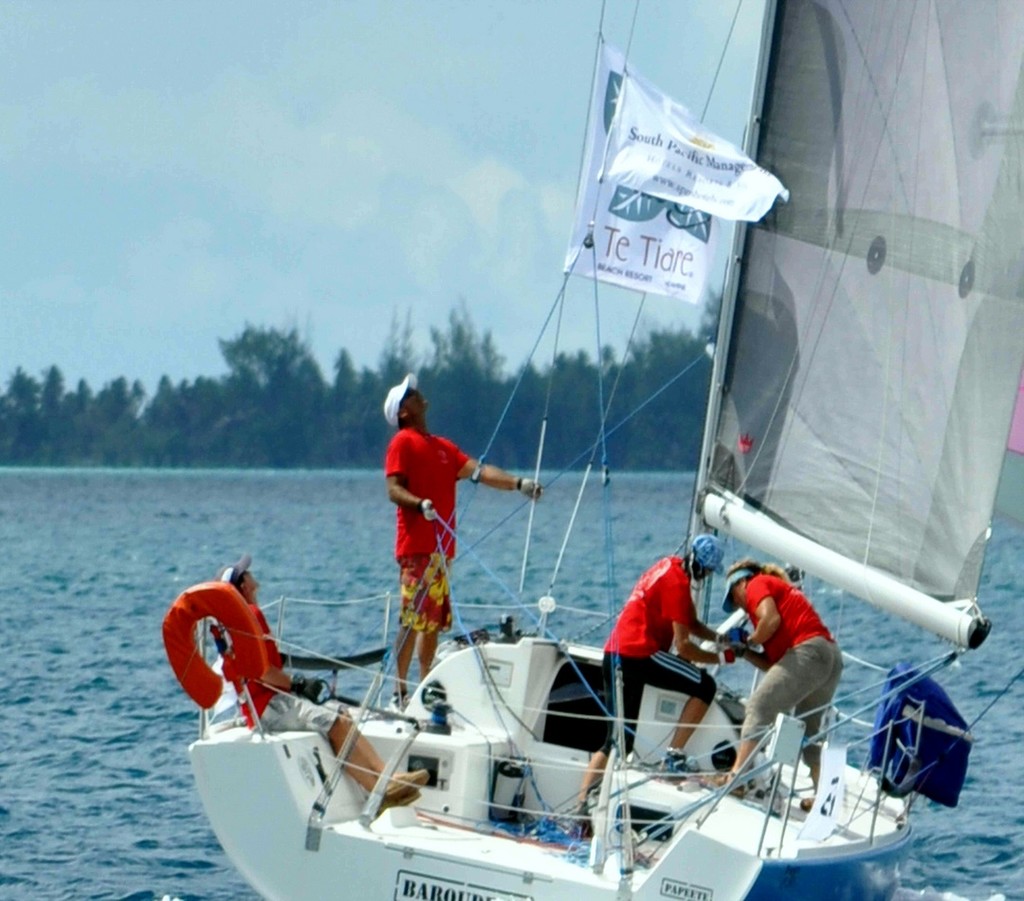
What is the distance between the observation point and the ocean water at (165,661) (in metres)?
12.6

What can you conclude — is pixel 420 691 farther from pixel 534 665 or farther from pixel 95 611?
pixel 95 611

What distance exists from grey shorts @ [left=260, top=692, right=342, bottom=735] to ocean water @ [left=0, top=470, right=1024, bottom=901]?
917mm

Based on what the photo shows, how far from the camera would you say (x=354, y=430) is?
104m

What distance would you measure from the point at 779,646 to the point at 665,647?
64 centimetres

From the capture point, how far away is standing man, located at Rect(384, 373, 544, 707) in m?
11.4

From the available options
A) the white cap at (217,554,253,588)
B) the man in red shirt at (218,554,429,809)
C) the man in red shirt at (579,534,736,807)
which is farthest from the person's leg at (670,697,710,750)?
the white cap at (217,554,253,588)

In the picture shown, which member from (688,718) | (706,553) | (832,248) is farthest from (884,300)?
(688,718)

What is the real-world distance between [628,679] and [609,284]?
6.98 ft

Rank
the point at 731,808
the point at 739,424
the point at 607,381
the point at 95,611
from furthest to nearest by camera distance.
Answer: the point at 607,381
the point at 95,611
the point at 739,424
the point at 731,808

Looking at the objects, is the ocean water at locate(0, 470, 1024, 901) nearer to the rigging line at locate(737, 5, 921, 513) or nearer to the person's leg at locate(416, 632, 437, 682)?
the person's leg at locate(416, 632, 437, 682)

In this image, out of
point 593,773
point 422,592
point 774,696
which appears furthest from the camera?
point 422,592

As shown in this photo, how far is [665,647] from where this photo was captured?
10.5 meters

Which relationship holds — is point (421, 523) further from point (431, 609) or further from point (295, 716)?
point (295, 716)

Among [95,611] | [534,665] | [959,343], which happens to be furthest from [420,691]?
[95,611]
